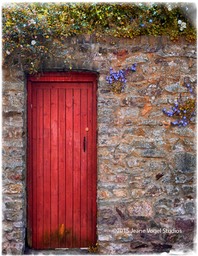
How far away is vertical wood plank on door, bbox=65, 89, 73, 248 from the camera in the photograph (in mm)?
4965

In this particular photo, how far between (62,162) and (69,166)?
0.11 meters

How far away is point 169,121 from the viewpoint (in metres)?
4.79

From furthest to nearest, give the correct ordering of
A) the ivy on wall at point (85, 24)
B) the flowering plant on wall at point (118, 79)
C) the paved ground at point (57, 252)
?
the paved ground at point (57, 252), the flowering plant on wall at point (118, 79), the ivy on wall at point (85, 24)

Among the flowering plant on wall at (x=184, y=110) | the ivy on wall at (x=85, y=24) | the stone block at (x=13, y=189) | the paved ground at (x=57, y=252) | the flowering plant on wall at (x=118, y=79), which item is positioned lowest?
the paved ground at (x=57, y=252)

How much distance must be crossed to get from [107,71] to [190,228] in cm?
239

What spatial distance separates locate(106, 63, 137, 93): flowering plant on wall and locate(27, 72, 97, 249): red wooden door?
11.8 inches

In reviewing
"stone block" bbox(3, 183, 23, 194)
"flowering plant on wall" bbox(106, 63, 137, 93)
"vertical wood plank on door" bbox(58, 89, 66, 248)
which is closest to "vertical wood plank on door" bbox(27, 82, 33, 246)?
"stone block" bbox(3, 183, 23, 194)

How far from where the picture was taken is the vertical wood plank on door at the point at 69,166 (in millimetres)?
4965

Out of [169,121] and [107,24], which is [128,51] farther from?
[169,121]

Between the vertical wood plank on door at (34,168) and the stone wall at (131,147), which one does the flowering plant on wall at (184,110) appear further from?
the vertical wood plank on door at (34,168)

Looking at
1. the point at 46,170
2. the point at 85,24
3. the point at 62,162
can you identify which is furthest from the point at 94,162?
the point at 85,24

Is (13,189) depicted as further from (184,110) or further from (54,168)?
(184,110)

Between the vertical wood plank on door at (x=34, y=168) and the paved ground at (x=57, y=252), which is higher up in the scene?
the vertical wood plank on door at (x=34, y=168)

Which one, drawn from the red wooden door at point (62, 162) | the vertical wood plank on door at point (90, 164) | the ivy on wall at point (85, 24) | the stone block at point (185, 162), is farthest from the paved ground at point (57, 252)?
the ivy on wall at point (85, 24)
